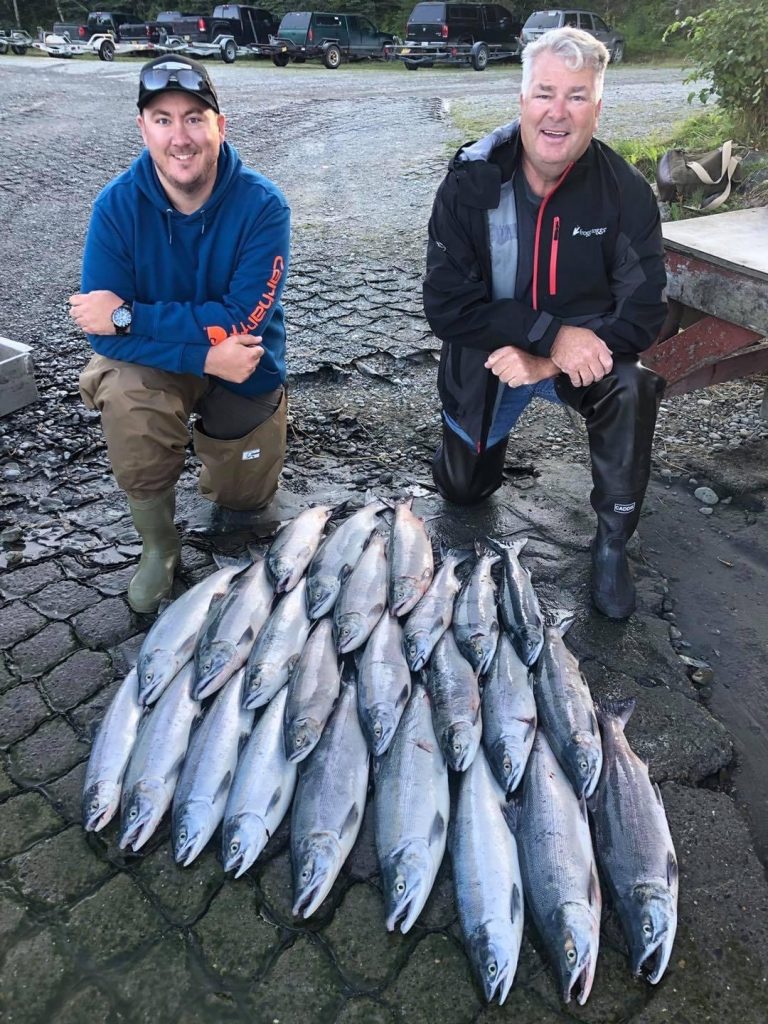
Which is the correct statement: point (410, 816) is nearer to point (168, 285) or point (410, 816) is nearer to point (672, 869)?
point (672, 869)

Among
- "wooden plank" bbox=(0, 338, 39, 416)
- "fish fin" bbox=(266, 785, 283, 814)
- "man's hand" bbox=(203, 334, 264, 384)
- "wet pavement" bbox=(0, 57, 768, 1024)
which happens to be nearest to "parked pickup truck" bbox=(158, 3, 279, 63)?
"wet pavement" bbox=(0, 57, 768, 1024)

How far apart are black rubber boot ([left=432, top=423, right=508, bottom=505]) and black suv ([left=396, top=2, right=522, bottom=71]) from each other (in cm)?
2375

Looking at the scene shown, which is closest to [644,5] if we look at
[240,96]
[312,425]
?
[240,96]

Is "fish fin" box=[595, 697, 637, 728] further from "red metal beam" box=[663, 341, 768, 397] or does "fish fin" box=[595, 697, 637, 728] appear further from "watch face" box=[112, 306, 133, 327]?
"watch face" box=[112, 306, 133, 327]

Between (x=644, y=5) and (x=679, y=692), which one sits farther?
(x=644, y=5)

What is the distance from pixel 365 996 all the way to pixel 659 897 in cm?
86

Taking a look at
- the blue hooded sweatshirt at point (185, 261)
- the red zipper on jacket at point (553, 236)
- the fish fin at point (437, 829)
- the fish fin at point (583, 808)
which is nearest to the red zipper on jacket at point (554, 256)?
the red zipper on jacket at point (553, 236)

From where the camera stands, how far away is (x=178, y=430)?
324 cm

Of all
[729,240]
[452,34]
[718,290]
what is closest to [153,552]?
[718,290]

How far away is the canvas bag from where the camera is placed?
6.28m

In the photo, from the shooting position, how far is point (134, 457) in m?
3.18

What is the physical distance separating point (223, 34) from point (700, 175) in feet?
83.9

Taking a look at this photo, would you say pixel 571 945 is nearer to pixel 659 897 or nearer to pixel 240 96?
pixel 659 897

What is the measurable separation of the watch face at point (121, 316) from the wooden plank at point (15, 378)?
1837mm
